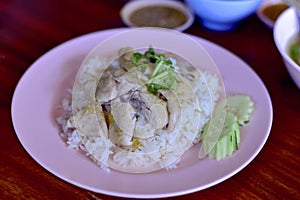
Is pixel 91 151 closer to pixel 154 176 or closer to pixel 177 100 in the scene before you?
pixel 154 176

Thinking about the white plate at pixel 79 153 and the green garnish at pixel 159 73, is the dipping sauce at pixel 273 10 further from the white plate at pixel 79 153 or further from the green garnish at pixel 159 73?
the green garnish at pixel 159 73

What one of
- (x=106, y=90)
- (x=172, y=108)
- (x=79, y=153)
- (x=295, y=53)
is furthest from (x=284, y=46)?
(x=79, y=153)

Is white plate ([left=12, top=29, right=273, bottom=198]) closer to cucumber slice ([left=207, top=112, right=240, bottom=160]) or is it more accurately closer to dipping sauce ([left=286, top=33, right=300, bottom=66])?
cucumber slice ([left=207, top=112, right=240, bottom=160])

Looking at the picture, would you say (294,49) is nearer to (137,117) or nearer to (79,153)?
(137,117)

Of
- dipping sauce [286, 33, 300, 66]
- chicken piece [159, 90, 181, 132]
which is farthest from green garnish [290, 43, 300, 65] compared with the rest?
chicken piece [159, 90, 181, 132]

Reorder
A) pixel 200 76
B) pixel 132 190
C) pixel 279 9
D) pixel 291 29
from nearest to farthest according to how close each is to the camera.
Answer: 1. pixel 132 190
2. pixel 200 76
3. pixel 291 29
4. pixel 279 9

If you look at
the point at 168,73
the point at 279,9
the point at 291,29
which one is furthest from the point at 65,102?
the point at 279,9
